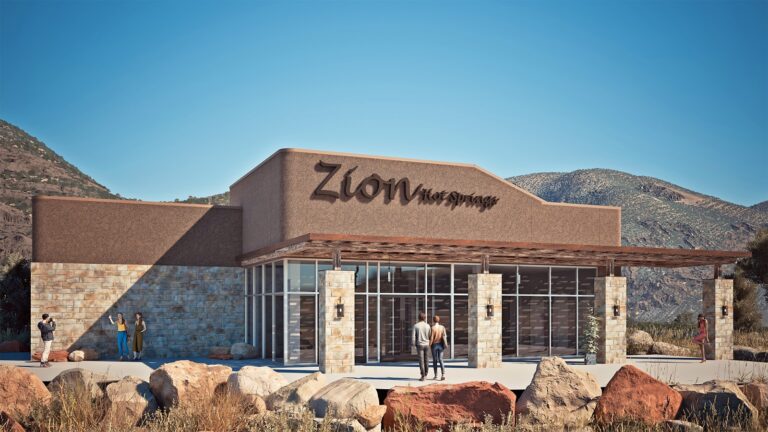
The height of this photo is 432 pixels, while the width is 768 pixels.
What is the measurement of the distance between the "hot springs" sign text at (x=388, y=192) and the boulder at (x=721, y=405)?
15.4 m

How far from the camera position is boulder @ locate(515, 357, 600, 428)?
14.0m

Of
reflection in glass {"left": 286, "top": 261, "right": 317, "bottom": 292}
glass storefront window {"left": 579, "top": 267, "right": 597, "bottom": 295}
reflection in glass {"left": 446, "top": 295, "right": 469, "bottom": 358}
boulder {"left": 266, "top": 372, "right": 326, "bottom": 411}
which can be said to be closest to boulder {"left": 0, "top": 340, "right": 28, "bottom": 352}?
reflection in glass {"left": 286, "top": 261, "right": 317, "bottom": 292}

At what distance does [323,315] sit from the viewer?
22.8 meters

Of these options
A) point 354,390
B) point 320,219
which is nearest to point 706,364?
point 320,219

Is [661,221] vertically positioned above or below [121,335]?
above

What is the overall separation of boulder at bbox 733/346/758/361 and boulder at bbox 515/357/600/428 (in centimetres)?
1734

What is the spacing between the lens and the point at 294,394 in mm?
14180

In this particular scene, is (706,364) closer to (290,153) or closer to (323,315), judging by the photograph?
(323,315)

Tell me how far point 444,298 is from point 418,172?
464 cm

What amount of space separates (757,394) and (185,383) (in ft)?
34.5

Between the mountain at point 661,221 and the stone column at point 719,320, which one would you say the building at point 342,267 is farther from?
the mountain at point 661,221

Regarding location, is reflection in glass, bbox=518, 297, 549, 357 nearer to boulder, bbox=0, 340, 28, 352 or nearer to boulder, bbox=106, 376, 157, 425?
boulder, bbox=106, 376, 157, 425

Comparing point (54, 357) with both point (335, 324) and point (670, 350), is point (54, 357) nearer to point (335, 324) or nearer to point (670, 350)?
point (335, 324)

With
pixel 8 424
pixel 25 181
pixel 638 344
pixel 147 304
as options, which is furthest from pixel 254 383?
pixel 25 181
